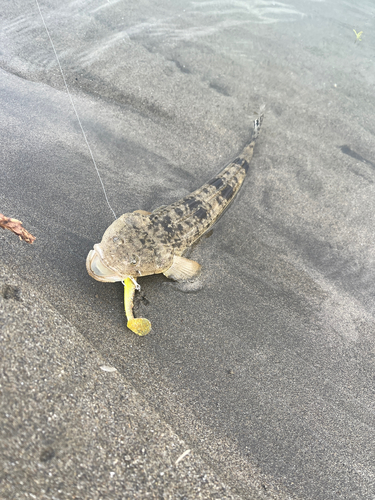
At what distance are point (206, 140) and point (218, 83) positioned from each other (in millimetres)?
1350

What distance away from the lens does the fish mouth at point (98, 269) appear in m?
3.22

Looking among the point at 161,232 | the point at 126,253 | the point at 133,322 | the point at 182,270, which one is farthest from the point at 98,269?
Result: the point at 182,270

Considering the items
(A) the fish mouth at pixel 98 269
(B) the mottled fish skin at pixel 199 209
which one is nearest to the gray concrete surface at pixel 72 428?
(A) the fish mouth at pixel 98 269

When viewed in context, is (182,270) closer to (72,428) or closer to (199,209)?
(199,209)

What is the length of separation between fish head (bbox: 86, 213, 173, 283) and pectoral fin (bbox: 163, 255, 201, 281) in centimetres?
14

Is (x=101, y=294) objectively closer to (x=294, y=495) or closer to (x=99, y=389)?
(x=99, y=389)

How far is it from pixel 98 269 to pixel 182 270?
90 cm

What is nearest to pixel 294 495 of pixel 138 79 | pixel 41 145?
pixel 41 145

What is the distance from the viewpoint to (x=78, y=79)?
5133mm

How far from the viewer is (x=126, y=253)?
3.25 meters

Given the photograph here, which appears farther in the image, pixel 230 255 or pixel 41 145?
pixel 41 145

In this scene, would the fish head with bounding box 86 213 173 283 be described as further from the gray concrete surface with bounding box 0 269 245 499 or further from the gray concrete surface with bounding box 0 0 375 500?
the gray concrete surface with bounding box 0 269 245 499

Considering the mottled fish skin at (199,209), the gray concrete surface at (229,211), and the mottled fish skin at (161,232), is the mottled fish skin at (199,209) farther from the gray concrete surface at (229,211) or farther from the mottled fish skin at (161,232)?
the gray concrete surface at (229,211)

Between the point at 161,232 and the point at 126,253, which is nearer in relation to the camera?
the point at 126,253
